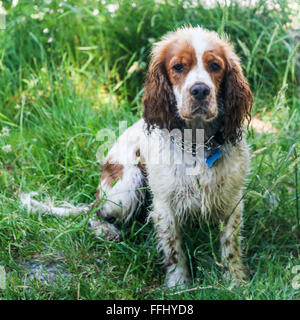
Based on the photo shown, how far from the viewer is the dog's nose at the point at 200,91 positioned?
2.68m

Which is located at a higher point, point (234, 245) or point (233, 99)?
point (233, 99)

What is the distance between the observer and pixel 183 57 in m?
2.81

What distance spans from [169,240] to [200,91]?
113cm

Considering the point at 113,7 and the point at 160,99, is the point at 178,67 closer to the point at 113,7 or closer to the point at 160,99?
the point at 160,99

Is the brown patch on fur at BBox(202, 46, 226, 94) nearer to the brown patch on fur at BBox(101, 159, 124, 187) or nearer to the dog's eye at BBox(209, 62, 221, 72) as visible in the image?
the dog's eye at BBox(209, 62, 221, 72)

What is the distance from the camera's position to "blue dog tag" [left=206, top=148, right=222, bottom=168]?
2.99 meters

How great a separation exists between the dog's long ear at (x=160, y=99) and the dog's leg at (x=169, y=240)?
1.87ft

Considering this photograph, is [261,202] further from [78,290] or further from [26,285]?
[26,285]

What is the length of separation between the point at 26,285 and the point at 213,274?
1.19 m

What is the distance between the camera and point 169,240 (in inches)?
128
